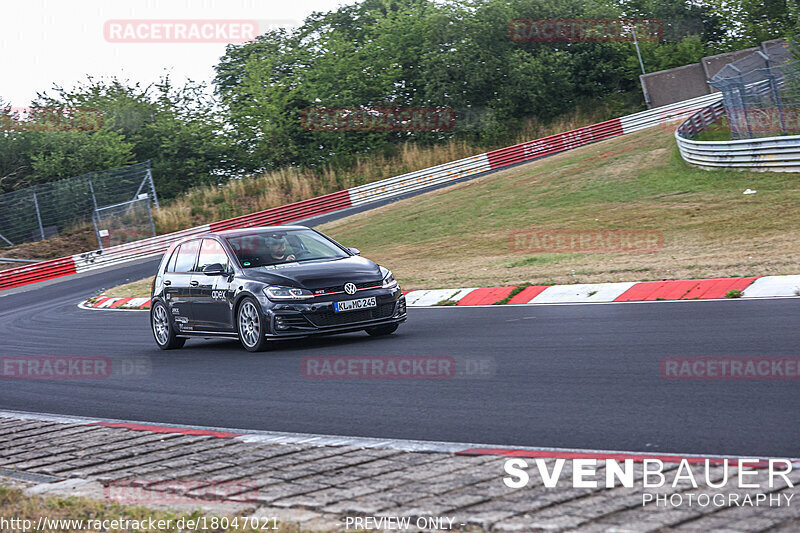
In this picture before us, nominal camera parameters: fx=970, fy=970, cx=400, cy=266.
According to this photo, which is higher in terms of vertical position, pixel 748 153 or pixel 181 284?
pixel 181 284

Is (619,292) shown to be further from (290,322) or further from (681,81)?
(681,81)

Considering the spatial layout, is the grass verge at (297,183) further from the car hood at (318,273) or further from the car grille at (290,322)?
the car grille at (290,322)

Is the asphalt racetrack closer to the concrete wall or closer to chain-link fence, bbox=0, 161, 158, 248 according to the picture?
chain-link fence, bbox=0, 161, 158, 248

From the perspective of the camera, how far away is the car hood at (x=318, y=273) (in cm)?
1151

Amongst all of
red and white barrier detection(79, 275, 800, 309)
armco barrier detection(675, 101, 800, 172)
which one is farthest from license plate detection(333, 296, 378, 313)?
armco barrier detection(675, 101, 800, 172)

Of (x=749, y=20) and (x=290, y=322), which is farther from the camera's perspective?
(x=749, y=20)

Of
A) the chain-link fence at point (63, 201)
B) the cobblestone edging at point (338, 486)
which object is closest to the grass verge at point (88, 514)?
the cobblestone edging at point (338, 486)

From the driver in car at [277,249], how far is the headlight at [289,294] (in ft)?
3.08

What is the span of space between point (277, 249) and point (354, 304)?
161cm

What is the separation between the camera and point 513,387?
7828 mm

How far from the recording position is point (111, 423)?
24.8 ft

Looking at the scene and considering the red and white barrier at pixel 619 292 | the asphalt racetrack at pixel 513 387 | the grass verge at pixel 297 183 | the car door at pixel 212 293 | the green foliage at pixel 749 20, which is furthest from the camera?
the green foliage at pixel 749 20

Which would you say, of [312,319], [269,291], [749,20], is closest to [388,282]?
[312,319]

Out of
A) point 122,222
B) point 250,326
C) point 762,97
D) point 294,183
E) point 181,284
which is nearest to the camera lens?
point 250,326
